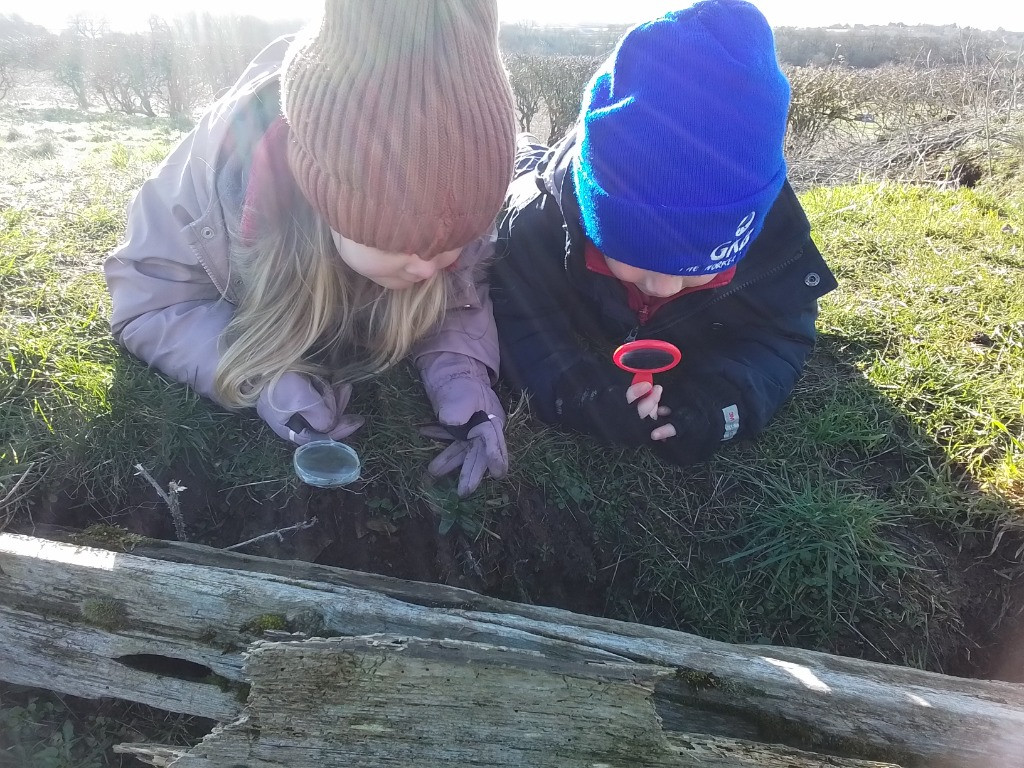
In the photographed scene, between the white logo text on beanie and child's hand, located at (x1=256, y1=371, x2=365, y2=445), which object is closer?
the white logo text on beanie

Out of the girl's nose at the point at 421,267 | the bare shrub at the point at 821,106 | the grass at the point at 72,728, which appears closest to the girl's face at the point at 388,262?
the girl's nose at the point at 421,267

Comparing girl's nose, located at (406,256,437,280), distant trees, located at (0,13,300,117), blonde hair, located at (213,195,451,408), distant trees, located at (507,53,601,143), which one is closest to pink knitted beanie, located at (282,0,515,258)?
girl's nose, located at (406,256,437,280)

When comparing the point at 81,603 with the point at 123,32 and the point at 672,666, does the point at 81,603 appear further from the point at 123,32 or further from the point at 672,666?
the point at 123,32

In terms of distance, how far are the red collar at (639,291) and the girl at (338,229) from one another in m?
0.42

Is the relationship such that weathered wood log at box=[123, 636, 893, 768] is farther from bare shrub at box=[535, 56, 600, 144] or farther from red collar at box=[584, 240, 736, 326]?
bare shrub at box=[535, 56, 600, 144]

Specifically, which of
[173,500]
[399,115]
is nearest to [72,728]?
[173,500]

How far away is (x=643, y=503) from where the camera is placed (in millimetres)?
2256

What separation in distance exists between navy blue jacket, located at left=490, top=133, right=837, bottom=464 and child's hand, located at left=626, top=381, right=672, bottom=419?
0.09 ft

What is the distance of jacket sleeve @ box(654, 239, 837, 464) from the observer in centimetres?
229

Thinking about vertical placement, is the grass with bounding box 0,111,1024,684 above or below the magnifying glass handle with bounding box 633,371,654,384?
below

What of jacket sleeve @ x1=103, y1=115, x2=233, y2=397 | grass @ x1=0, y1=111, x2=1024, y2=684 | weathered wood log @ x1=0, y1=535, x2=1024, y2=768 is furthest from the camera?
jacket sleeve @ x1=103, y1=115, x2=233, y2=397

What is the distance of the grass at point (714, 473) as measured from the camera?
6.55 ft

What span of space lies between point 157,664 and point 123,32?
1434cm

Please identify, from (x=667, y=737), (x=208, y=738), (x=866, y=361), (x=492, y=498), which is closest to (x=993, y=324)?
(x=866, y=361)
